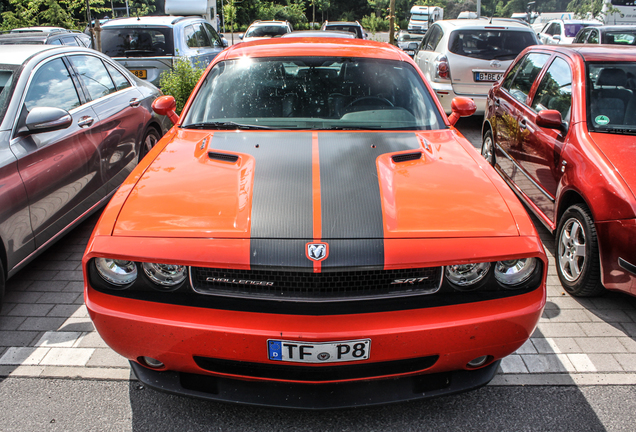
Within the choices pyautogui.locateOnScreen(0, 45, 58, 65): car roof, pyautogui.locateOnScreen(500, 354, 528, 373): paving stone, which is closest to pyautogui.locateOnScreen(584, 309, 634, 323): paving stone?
pyautogui.locateOnScreen(500, 354, 528, 373): paving stone

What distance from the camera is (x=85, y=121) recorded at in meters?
4.19

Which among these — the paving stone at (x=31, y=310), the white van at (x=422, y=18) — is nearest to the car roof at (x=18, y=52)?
the paving stone at (x=31, y=310)

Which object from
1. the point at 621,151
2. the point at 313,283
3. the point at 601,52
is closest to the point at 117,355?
the point at 313,283

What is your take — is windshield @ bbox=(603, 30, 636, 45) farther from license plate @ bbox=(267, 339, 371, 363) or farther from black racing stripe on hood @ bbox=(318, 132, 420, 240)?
license plate @ bbox=(267, 339, 371, 363)

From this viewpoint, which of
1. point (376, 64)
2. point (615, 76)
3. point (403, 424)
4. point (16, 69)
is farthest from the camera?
point (615, 76)

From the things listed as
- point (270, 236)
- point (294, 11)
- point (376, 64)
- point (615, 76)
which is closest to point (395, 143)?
point (376, 64)

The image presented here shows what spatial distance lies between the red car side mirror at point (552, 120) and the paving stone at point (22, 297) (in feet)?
12.7

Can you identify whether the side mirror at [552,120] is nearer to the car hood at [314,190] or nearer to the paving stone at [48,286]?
the car hood at [314,190]

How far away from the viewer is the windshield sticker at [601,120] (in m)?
3.75

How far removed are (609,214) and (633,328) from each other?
0.74 metres

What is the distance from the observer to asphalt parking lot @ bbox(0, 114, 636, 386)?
2.75m

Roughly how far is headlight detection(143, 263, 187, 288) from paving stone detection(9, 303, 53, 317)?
5.53 ft

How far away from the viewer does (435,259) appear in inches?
78.4

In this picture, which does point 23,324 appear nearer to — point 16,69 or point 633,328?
point 16,69
